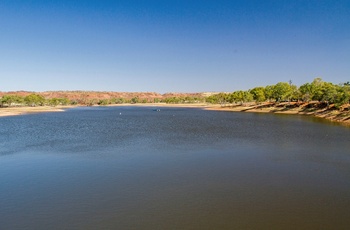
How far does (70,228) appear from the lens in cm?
1568

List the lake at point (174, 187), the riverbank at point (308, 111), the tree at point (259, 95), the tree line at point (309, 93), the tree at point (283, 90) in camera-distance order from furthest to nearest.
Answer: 1. the tree at point (259, 95)
2. the tree at point (283, 90)
3. the tree line at point (309, 93)
4. the riverbank at point (308, 111)
5. the lake at point (174, 187)

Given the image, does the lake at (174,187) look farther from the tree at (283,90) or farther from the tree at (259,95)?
the tree at (259,95)

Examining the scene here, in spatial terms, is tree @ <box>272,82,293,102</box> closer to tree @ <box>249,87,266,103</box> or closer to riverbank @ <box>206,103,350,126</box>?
riverbank @ <box>206,103,350,126</box>

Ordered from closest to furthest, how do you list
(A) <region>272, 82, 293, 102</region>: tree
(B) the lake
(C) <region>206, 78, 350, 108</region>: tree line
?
(B) the lake < (C) <region>206, 78, 350, 108</region>: tree line < (A) <region>272, 82, 293, 102</region>: tree

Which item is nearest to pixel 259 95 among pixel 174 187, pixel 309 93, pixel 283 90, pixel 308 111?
pixel 283 90

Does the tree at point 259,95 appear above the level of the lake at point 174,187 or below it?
above

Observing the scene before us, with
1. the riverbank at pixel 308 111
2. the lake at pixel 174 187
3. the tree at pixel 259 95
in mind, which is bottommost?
the lake at pixel 174 187

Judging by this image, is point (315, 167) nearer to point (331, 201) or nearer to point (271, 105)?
point (331, 201)

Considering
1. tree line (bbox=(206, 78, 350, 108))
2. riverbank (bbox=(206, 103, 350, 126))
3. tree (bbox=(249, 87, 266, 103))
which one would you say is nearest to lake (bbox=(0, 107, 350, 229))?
riverbank (bbox=(206, 103, 350, 126))

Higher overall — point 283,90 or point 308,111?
point 283,90

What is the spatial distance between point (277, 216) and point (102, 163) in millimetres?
19788

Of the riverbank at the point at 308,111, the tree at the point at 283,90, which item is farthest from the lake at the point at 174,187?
the tree at the point at 283,90

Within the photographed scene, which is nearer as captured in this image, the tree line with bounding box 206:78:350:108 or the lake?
the lake

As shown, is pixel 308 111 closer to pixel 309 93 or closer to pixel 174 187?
pixel 309 93
